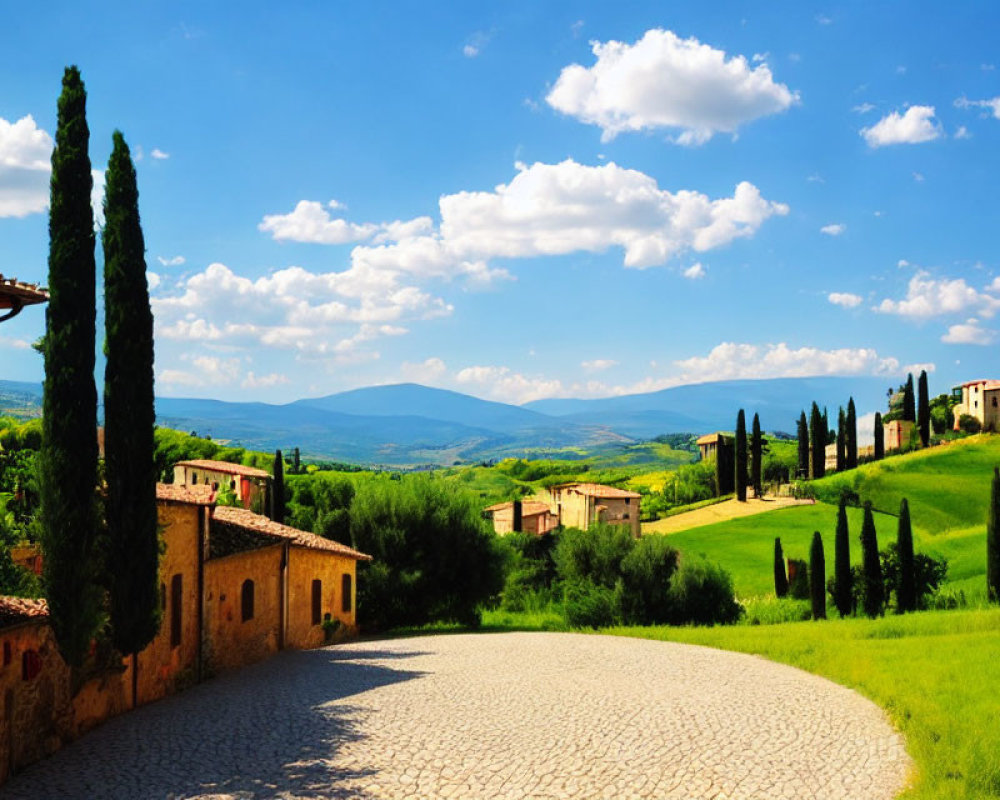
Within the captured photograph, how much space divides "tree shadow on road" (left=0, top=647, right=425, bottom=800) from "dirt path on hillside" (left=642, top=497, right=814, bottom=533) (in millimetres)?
61968

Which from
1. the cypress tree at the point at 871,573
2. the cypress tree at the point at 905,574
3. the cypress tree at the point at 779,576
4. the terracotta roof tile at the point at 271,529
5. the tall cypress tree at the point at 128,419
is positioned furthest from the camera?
the cypress tree at the point at 779,576

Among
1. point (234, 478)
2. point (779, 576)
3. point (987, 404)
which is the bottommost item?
point (779, 576)

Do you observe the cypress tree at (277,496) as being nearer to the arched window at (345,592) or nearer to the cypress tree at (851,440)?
the arched window at (345,592)

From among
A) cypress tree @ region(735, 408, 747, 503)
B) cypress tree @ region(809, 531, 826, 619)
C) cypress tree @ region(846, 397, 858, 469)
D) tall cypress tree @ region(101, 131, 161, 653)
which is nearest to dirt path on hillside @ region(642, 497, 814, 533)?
cypress tree @ region(735, 408, 747, 503)

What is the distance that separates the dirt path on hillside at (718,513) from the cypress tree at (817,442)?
952cm

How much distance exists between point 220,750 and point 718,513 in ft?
239

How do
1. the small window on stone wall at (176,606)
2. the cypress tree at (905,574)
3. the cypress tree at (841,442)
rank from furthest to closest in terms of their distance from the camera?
1. the cypress tree at (841,442)
2. the cypress tree at (905,574)
3. the small window on stone wall at (176,606)

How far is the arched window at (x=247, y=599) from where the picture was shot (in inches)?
945

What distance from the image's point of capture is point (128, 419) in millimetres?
16766

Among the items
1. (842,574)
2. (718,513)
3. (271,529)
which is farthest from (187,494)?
(718,513)

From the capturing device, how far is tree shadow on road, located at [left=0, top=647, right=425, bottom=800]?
1205cm

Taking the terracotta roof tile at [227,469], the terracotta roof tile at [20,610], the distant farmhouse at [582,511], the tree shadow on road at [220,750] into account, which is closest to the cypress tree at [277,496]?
the terracotta roof tile at [227,469]

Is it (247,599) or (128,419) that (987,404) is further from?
(128,419)

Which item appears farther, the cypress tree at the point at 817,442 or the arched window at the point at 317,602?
the cypress tree at the point at 817,442
